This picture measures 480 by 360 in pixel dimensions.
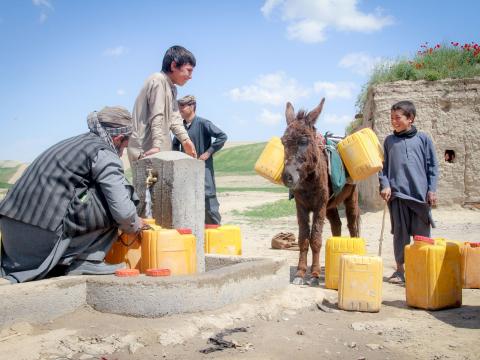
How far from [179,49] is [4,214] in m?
2.43

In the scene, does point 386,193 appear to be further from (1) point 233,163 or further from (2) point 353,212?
(1) point 233,163

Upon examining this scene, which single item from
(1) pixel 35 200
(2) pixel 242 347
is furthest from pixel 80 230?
(2) pixel 242 347

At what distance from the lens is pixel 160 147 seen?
519 centimetres

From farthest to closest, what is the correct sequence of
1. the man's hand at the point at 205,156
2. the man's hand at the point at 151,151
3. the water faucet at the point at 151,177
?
the man's hand at the point at 205,156 → the man's hand at the point at 151,151 → the water faucet at the point at 151,177

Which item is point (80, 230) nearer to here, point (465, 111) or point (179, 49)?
point (179, 49)

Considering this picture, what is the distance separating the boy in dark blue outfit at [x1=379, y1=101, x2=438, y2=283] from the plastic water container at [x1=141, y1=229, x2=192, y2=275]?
267 centimetres

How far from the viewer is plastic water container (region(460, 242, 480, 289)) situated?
5473mm

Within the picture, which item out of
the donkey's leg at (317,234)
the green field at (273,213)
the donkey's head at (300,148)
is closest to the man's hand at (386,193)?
the donkey's leg at (317,234)

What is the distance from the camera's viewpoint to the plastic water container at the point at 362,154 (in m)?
5.90

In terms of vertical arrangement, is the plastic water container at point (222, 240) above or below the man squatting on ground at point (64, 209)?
below

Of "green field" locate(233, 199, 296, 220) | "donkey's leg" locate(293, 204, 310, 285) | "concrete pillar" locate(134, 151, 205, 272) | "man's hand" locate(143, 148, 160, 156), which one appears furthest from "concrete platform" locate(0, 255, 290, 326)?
"green field" locate(233, 199, 296, 220)

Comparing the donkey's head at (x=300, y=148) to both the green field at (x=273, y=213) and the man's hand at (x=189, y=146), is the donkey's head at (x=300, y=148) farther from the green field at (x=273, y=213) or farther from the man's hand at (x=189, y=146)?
the green field at (x=273, y=213)

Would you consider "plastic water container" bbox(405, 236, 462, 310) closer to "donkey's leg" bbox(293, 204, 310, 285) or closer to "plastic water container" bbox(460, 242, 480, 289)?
"plastic water container" bbox(460, 242, 480, 289)

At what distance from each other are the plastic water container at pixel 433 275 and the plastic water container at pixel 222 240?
198 cm
